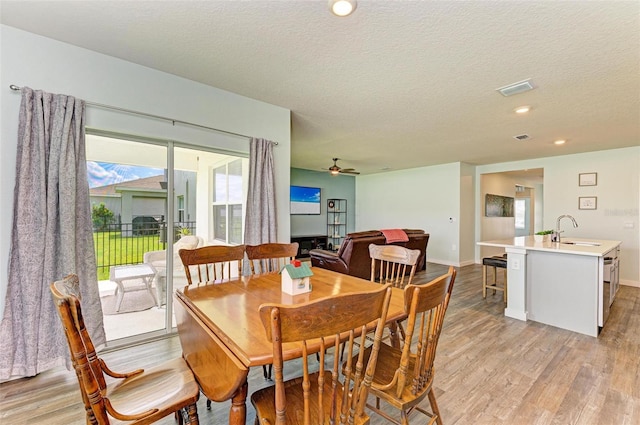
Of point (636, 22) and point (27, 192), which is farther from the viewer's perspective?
point (27, 192)

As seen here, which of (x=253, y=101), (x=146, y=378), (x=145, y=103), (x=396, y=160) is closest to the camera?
(x=146, y=378)

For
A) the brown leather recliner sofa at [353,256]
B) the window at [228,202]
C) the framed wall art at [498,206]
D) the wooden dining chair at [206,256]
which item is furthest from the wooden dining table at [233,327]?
the framed wall art at [498,206]

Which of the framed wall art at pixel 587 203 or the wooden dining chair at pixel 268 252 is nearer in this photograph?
the wooden dining chair at pixel 268 252

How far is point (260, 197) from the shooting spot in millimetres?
3191

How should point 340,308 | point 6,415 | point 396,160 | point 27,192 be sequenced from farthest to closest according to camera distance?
point 396,160, point 27,192, point 6,415, point 340,308

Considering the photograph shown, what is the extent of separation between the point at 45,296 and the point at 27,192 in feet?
2.48

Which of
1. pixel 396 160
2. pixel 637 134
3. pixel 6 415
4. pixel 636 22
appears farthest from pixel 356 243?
pixel 637 134

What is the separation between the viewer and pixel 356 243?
4.40 m

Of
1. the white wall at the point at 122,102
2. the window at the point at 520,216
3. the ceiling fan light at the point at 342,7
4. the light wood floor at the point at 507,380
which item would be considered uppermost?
the ceiling fan light at the point at 342,7

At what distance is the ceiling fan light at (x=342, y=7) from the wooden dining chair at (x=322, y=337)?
1.64 metres

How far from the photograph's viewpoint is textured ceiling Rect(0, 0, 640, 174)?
1.79 metres

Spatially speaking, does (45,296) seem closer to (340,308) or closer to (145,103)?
(145,103)

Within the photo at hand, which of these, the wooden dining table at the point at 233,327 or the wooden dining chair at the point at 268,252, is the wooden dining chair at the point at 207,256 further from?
the wooden dining table at the point at 233,327

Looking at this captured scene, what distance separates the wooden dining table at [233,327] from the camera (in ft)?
3.41
